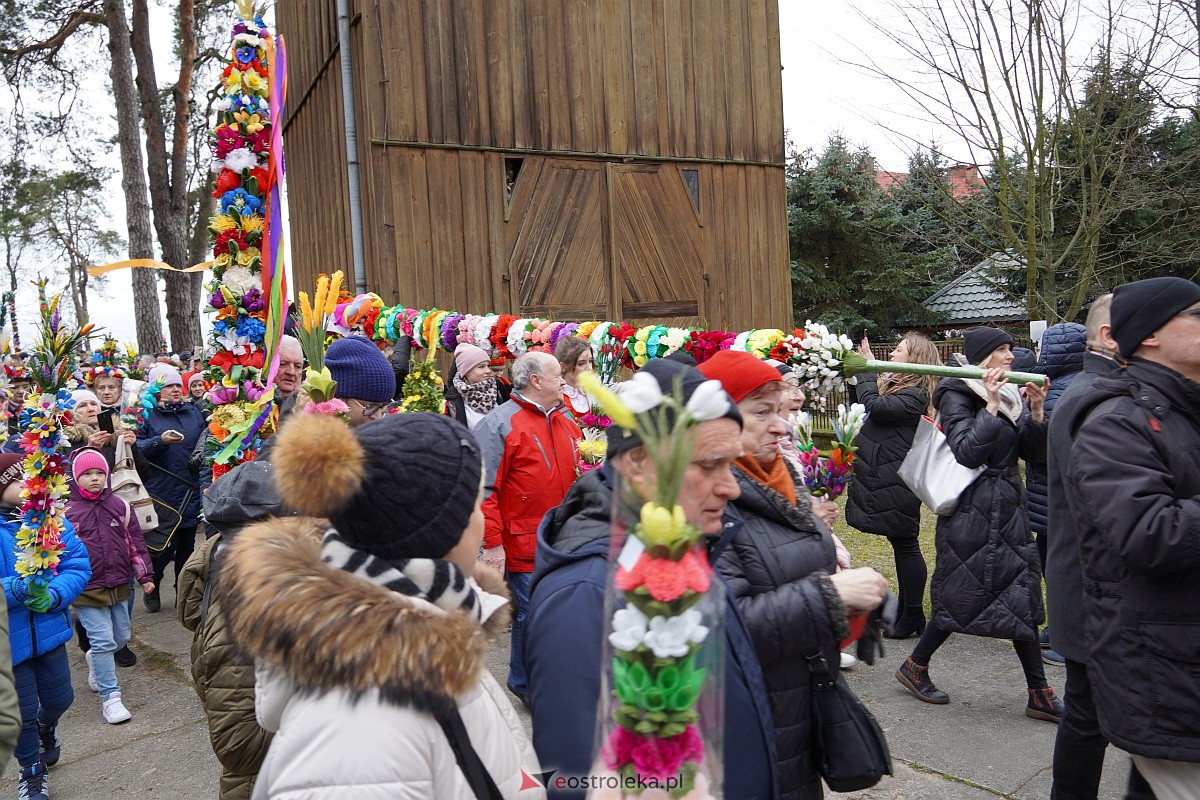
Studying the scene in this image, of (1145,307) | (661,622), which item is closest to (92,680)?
(661,622)

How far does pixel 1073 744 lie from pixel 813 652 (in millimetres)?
1562

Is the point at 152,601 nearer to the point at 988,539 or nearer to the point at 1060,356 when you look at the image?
the point at 988,539

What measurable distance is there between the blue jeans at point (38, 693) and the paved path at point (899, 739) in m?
0.35

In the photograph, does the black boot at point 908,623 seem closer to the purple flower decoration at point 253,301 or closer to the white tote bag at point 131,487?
the purple flower decoration at point 253,301

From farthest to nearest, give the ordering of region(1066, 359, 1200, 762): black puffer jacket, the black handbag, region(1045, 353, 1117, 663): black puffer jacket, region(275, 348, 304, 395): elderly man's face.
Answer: region(275, 348, 304, 395): elderly man's face
region(1045, 353, 1117, 663): black puffer jacket
region(1066, 359, 1200, 762): black puffer jacket
the black handbag

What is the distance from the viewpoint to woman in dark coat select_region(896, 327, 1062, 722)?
4.38 m

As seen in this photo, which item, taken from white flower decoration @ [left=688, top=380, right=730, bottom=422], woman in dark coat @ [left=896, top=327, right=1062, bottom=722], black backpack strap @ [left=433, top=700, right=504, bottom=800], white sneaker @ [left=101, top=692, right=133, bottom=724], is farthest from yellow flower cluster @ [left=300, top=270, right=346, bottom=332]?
woman in dark coat @ [left=896, top=327, right=1062, bottom=722]

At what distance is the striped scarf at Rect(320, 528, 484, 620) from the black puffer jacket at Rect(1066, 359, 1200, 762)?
191cm

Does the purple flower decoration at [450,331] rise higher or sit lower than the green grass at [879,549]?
higher

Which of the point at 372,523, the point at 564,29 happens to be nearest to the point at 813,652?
the point at 372,523

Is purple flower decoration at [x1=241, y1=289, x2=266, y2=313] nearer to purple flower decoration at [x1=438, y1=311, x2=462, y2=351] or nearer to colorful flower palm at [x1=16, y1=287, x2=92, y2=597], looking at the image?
colorful flower palm at [x1=16, y1=287, x2=92, y2=597]

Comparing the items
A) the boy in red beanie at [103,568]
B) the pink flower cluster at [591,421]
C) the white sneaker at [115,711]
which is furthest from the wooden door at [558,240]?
the white sneaker at [115,711]

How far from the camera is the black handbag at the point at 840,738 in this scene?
218cm

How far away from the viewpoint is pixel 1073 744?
10.1 ft
